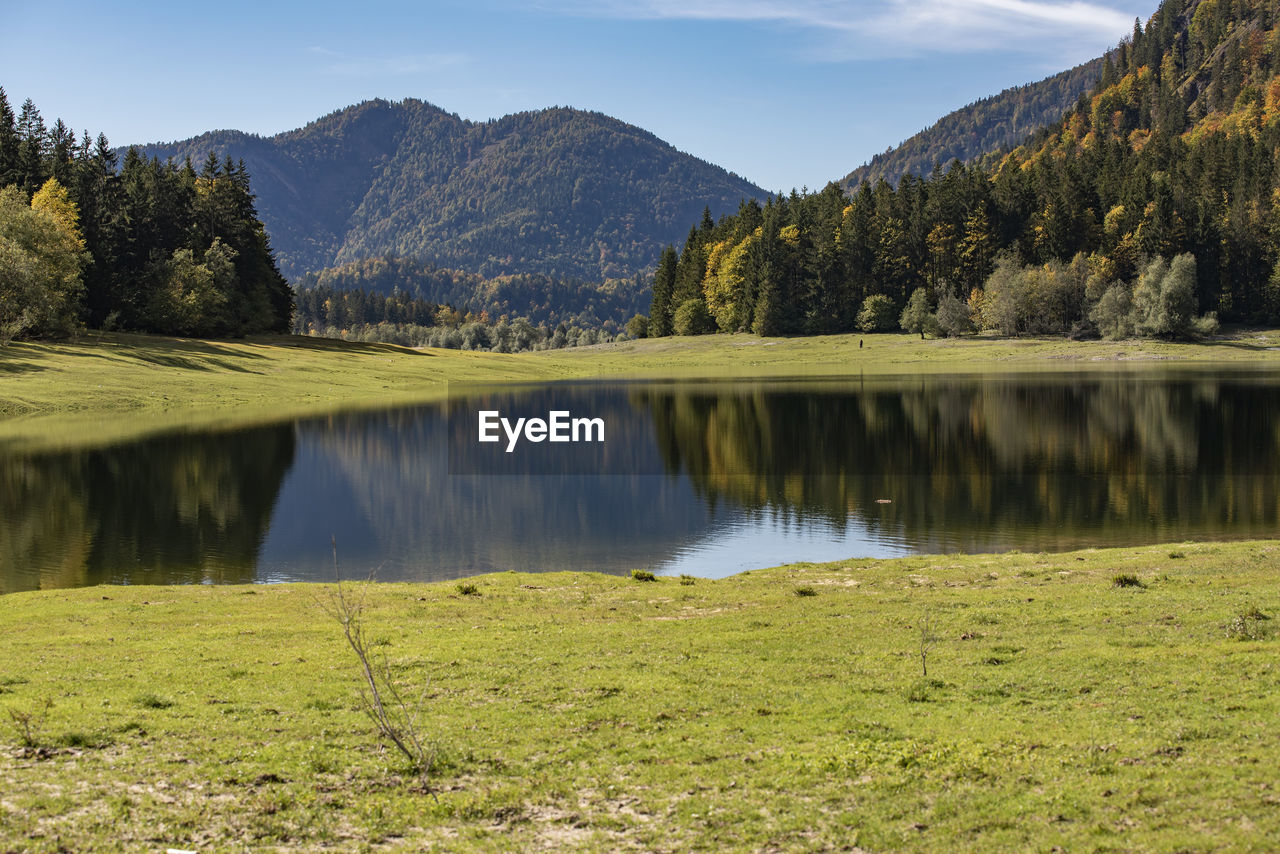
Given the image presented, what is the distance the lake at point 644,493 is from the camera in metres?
30.5

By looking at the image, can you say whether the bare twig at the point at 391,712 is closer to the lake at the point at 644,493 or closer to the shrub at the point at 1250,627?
the shrub at the point at 1250,627

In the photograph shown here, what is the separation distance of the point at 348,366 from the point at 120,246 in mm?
28108

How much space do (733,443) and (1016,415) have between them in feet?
72.0

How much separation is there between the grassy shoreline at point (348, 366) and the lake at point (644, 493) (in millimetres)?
12911

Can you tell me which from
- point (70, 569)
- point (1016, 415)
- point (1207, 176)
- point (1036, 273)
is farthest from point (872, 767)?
point (1207, 176)

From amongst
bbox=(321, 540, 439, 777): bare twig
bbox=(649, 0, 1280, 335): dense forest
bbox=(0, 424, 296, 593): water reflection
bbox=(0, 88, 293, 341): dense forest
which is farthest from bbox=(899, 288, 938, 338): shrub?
bbox=(321, 540, 439, 777): bare twig

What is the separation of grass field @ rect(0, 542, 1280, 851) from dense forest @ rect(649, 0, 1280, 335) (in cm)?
12335

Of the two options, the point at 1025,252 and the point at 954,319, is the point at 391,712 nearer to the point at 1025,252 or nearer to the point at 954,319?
the point at 954,319

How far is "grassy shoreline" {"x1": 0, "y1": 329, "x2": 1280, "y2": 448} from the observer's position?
70875 mm

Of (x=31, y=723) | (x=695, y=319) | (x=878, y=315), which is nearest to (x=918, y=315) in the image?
(x=878, y=315)

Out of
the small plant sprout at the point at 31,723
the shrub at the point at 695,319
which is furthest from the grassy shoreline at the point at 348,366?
the small plant sprout at the point at 31,723

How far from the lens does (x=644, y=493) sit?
42.0 meters

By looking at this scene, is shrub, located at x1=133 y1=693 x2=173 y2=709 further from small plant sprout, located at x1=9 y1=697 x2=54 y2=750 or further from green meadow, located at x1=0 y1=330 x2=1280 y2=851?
small plant sprout, located at x1=9 y1=697 x2=54 y2=750

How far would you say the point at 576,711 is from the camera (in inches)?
512
